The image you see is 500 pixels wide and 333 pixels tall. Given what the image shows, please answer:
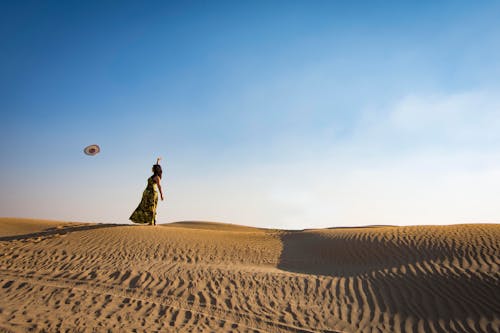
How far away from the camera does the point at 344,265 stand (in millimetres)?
11961

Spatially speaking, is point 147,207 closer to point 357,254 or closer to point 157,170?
point 157,170

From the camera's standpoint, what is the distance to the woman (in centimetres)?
1617

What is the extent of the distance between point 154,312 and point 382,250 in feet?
27.7

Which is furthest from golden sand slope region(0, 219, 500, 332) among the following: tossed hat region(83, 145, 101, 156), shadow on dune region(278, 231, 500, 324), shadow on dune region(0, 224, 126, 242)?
tossed hat region(83, 145, 101, 156)

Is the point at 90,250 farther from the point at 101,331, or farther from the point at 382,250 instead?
the point at 382,250

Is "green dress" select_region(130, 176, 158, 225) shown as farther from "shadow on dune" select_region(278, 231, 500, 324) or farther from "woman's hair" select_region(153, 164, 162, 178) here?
"shadow on dune" select_region(278, 231, 500, 324)

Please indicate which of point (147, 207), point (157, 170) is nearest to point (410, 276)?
point (157, 170)

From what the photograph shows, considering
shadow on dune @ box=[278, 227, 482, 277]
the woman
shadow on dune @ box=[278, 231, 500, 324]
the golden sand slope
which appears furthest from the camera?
the woman

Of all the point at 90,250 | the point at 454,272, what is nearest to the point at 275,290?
the point at 454,272

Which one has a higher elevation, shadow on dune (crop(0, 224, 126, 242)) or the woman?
the woman

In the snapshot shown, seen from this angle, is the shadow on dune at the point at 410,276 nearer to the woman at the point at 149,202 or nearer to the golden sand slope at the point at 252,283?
the golden sand slope at the point at 252,283

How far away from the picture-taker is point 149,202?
53.5 feet

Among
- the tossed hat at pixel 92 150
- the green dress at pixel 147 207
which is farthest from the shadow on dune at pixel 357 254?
the tossed hat at pixel 92 150

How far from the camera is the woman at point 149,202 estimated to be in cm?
1617
